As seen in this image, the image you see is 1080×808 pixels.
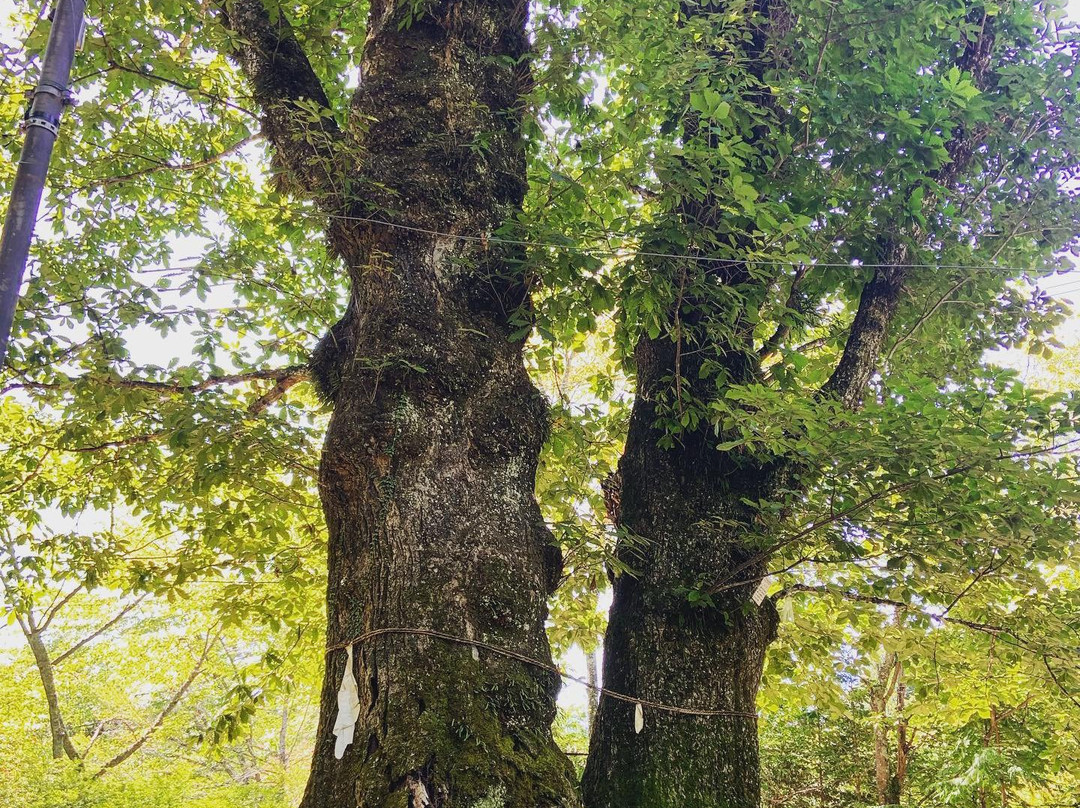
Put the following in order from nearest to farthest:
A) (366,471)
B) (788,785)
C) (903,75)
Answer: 1. (366,471)
2. (903,75)
3. (788,785)

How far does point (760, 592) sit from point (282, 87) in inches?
120

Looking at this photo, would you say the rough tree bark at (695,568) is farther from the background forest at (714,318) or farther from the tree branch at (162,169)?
the tree branch at (162,169)

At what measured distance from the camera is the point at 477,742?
193cm

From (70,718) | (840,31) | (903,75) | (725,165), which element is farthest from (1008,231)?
(70,718)

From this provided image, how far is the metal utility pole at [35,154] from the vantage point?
124 cm

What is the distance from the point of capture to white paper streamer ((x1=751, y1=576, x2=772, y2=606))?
2924mm

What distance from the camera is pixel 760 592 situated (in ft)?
9.62

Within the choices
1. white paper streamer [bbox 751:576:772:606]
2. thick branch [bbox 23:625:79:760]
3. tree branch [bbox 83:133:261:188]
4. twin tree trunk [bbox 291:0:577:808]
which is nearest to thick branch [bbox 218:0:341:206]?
twin tree trunk [bbox 291:0:577:808]

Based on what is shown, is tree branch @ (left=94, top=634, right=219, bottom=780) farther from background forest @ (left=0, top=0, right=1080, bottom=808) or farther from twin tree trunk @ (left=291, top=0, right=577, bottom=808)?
twin tree trunk @ (left=291, top=0, right=577, bottom=808)

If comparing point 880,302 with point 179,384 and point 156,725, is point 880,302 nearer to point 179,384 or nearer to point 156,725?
point 179,384

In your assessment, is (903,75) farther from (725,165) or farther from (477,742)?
(477,742)

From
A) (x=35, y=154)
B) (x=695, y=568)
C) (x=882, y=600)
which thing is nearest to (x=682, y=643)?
(x=695, y=568)

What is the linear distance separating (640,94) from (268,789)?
11468mm

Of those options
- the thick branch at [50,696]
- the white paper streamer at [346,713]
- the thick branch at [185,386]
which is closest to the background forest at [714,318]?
the thick branch at [185,386]
